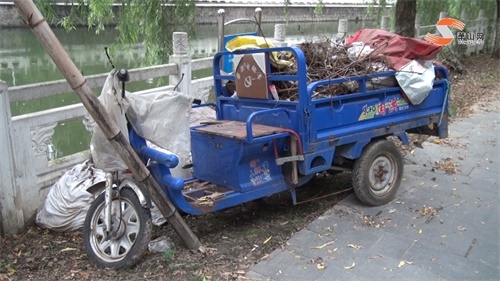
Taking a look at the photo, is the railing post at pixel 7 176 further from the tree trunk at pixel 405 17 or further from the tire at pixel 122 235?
the tree trunk at pixel 405 17

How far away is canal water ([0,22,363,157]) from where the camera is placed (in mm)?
6809

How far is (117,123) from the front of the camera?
9.93ft

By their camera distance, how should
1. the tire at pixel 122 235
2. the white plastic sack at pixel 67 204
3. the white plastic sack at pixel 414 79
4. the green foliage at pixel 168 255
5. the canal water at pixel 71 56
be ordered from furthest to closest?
the canal water at pixel 71 56 → the white plastic sack at pixel 414 79 → the white plastic sack at pixel 67 204 → the green foliage at pixel 168 255 → the tire at pixel 122 235

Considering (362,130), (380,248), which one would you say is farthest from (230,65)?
(380,248)

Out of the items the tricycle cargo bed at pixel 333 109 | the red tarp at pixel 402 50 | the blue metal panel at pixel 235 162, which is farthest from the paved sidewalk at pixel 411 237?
the red tarp at pixel 402 50

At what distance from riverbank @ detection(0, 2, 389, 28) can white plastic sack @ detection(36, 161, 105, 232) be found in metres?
12.9

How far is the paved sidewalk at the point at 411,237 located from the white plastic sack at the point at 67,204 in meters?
1.69

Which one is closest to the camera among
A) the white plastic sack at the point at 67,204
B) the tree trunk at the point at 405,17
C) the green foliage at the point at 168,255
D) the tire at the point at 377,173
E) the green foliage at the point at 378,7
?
the green foliage at the point at 168,255

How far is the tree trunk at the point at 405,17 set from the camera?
909 cm

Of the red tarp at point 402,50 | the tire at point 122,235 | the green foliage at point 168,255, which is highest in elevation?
the red tarp at point 402,50

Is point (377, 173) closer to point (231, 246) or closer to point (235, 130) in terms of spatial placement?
point (235, 130)

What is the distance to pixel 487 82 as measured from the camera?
1118cm

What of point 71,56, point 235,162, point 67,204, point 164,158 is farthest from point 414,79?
point 71,56

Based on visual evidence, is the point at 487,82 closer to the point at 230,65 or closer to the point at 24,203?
the point at 230,65
